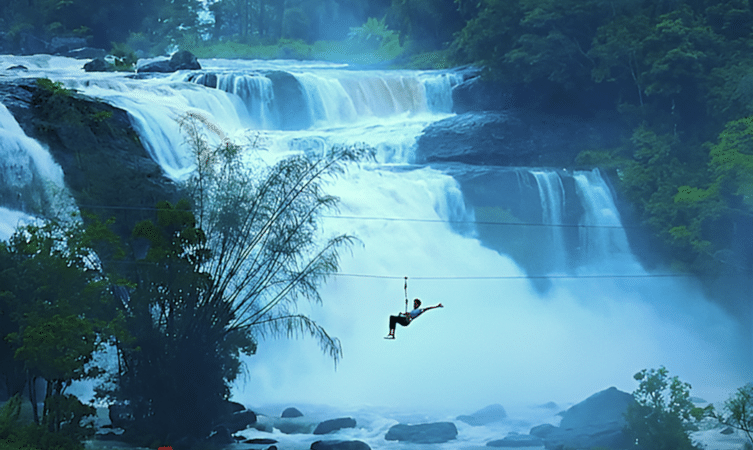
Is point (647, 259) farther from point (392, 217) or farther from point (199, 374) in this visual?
point (199, 374)

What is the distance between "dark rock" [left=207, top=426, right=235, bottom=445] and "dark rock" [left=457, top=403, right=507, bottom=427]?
493 centimetres

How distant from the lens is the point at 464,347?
2045cm

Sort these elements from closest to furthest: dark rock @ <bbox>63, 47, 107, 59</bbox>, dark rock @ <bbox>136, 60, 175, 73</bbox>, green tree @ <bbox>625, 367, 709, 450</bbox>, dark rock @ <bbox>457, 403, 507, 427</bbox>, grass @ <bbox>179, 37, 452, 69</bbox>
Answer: green tree @ <bbox>625, 367, 709, 450</bbox>, dark rock @ <bbox>457, 403, 507, 427</bbox>, dark rock @ <bbox>136, 60, 175, 73</bbox>, dark rock @ <bbox>63, 47, 107, 59</bbox>, grass @ <bbox>179, 37, 452, 69</bbox>

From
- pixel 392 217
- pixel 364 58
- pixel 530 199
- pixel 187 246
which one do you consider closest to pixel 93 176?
pixel 187 246

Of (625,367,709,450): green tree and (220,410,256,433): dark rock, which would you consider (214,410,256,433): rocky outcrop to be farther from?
(625,367,709,450): green tree

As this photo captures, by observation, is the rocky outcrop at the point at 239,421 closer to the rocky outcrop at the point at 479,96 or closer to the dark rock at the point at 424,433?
the dark rock at the point at 424,433

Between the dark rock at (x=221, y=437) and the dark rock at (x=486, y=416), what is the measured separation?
4.93 meters

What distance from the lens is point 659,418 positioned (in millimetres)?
15852

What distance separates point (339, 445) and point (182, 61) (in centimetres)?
1504

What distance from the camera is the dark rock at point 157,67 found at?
26547 mm

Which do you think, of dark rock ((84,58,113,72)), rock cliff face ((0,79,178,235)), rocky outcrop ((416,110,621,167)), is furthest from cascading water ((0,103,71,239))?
rocky outcrop ((416,110,621,167))

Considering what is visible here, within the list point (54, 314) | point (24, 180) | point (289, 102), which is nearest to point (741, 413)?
point (54, 314)

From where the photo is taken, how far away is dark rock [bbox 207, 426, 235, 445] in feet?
53.2

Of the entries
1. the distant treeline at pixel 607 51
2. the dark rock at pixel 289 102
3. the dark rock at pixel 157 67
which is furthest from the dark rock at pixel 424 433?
the dark rock at pixel 157 67
